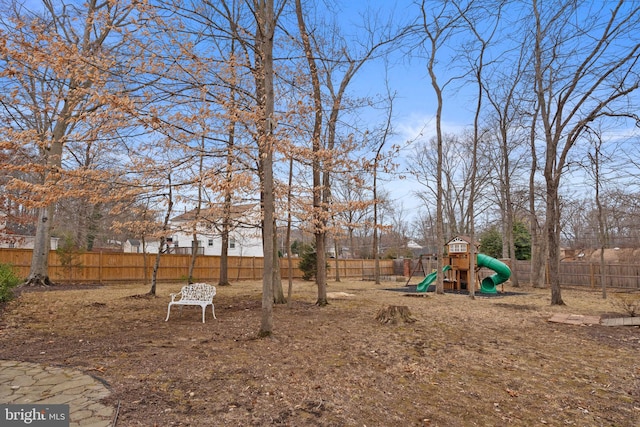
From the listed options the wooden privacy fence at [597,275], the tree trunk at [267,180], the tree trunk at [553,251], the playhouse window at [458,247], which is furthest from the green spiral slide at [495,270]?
the tree trunk at [267,180]

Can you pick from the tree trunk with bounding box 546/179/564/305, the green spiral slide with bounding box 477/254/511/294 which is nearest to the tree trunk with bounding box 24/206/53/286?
the tree trunk with bounding box 546/179/564/305

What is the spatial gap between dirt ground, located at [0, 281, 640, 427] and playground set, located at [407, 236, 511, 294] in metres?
8.72

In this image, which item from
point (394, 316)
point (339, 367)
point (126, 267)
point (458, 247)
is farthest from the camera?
point (126, 267)

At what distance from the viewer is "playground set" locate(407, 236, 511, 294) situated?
15992 mm

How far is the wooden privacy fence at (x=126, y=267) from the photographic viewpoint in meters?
15.2

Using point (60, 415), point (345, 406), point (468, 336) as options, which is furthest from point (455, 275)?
point (60, 415)

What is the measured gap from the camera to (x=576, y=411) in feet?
10.9

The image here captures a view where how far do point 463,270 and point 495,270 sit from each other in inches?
75.4

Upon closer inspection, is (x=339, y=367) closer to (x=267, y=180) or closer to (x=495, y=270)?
(x=267, y=180)

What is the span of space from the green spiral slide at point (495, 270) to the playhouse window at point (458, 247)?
2.84ft

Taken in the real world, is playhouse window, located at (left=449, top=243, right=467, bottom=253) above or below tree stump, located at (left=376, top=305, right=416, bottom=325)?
above
